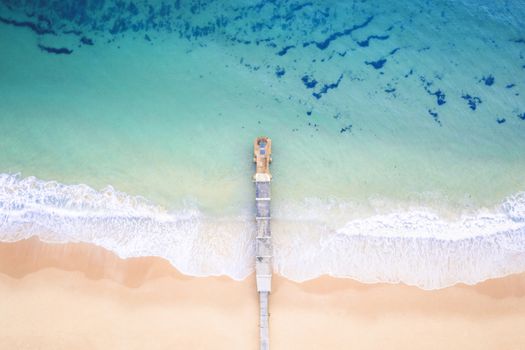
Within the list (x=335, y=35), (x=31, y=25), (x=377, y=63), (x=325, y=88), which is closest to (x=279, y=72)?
(x=325, y=88)

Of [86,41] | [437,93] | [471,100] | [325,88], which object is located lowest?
[471,100]

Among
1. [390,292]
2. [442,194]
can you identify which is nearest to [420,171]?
[442,194]

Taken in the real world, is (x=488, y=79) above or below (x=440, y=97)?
above

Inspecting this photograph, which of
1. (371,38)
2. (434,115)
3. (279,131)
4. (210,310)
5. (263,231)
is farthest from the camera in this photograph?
(371,38)

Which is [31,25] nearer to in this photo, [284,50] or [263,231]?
[284,50]

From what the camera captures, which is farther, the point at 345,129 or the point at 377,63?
the point at 377,63

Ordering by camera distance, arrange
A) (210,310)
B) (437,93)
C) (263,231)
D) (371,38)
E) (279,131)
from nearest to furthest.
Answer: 1. (210,310)
2. (263,231)
3. (279,131)
4. (437,93)
5. (371,38)

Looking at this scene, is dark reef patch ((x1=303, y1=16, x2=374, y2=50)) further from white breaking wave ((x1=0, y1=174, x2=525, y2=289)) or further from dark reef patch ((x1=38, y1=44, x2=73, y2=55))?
dark reef patch ((x1=38, y1=44, x2=73, y2=55))

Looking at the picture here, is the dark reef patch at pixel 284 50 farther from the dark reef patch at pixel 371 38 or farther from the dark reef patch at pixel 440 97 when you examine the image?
the dark reef patch at pixel 440 97
